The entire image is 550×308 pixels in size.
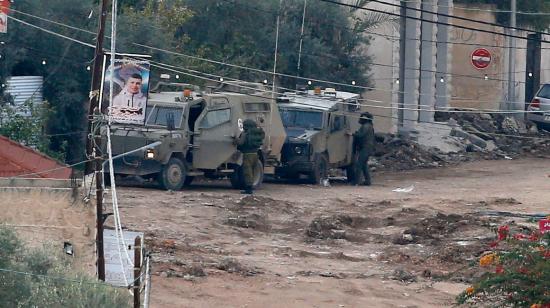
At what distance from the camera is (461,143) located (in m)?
36.4

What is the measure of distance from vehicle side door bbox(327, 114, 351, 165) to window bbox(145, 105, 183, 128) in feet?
15.5

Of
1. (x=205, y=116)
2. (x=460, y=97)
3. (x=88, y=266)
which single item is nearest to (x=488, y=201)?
(x=205, y=116)

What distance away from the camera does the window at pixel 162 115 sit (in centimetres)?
2327

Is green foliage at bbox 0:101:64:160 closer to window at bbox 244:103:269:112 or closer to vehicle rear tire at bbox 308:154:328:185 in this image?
window at bbox 244:103:269:112

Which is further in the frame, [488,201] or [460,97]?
[460,97]

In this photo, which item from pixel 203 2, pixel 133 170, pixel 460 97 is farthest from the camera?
pixel 460 97

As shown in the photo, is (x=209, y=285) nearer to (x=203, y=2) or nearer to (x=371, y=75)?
(x=203, y=2)

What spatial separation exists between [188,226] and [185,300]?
14.6ft

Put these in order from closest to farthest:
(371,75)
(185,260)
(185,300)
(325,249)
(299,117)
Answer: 1. (185,300)
2. (185,260)
3. (325,249)
4. (299,117)
5. (371,75)

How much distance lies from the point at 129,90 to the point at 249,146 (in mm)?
8532

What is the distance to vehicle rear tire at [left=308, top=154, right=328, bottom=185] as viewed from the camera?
86.8 feet

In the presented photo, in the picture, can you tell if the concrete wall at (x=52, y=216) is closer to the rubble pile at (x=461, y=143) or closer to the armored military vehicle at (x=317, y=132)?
the armored military vehicle at (x=317, y=132)

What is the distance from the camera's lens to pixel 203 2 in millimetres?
31688

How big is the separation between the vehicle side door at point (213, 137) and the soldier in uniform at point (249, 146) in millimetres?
236
